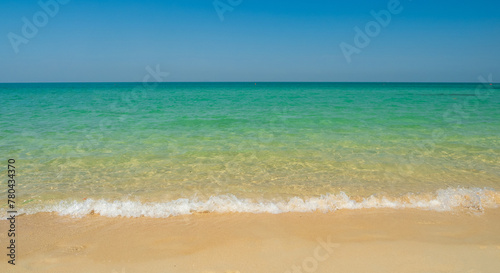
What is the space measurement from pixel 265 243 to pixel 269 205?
48.2 inches

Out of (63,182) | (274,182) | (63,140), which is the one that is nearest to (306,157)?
(274,182)

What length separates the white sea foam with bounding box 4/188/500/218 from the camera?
4762 millimetres

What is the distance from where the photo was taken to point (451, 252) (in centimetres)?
354

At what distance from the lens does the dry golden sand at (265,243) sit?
3311mm

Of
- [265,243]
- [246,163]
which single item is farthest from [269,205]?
[246,163]

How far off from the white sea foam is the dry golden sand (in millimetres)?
191

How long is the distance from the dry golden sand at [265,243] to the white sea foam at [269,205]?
0.63 ft

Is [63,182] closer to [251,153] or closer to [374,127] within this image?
[251,153]

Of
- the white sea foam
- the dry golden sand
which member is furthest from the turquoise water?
the dry golden sand

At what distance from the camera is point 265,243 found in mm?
3758

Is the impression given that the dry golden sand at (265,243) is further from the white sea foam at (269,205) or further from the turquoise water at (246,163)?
the turquoise water at (246,163)

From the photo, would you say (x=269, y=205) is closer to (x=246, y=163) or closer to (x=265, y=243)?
(x=265, y=243)

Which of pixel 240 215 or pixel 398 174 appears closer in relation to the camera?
pixel 240 215

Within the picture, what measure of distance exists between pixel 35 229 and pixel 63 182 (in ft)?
6.71
